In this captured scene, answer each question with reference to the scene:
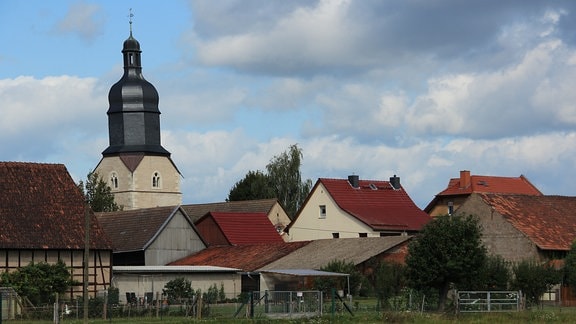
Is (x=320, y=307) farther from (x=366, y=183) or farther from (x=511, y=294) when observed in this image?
(x=366, y=183)

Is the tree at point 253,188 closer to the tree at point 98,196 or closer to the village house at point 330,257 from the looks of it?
the tree at point 98,196

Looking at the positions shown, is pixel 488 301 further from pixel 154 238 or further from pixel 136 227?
pixel 136 227

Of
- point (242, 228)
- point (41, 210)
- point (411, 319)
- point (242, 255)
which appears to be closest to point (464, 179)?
point (242, 228)

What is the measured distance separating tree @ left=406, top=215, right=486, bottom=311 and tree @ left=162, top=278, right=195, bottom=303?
14298 millimetres

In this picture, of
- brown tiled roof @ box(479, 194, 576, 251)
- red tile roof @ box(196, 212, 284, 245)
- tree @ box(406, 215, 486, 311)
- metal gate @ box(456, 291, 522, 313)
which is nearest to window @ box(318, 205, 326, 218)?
red tile roof @ box(196, 212, 284, 245)

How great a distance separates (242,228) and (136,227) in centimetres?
1009

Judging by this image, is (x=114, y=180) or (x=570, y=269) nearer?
(x=570, y=269)

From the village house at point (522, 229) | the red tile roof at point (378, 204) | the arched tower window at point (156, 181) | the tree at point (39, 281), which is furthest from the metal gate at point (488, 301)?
the arched tower window at point (156, 181)

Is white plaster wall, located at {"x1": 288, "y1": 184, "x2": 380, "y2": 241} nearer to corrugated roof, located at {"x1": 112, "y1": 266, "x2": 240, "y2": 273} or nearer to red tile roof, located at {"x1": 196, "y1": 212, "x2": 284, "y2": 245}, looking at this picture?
red tile roof, located at {"x1": 196, "y1": 212, "x2": 284, "y2": 245}

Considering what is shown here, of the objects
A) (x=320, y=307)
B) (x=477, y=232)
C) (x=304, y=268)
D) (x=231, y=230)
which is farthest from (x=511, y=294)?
(x=231, y=230)

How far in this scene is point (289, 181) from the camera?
415 feet

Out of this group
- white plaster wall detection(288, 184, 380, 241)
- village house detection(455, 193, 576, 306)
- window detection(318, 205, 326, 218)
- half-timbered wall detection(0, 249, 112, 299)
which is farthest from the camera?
window detection(318, 205, 326, 218)

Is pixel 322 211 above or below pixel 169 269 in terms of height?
above

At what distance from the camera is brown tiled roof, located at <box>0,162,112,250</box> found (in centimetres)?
6300
